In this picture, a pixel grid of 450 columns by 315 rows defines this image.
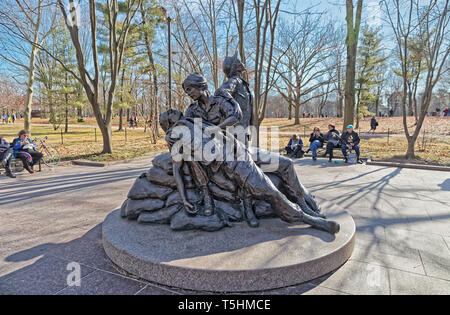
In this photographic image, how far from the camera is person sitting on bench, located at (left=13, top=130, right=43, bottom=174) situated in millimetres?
8656

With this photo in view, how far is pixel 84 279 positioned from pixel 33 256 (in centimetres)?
103

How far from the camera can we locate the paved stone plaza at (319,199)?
266 centimetres

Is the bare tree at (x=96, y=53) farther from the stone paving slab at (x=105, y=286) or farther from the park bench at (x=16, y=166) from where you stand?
the stone paving slab at (x=105, y=286)

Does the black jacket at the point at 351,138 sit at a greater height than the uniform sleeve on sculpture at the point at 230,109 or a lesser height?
lesser

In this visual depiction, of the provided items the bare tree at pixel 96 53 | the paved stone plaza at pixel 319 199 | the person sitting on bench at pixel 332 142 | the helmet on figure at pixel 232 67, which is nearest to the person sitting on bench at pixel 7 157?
the paved stone plaza at pixel 319 199

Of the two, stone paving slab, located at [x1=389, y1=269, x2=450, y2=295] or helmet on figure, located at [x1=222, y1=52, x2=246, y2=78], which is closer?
stone paving slab, located at [x1=389, y1=269, x2=450, y2=295]

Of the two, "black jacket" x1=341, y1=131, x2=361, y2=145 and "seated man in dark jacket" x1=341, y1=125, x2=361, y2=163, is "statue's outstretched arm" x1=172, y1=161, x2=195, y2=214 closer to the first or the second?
"seated man in dark jacket" x1=341, y1=125, x2=361, y2=163

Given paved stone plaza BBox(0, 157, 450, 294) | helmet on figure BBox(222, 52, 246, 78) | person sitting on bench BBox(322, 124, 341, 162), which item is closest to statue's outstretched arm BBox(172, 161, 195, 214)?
paved stone plaza BBox(0, 157, 450, 294)

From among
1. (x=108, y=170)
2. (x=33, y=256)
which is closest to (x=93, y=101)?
(x=108, y=170)

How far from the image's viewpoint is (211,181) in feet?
12.6

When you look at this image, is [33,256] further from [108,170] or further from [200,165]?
[108,170]

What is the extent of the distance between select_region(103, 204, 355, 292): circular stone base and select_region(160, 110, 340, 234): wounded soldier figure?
24cm

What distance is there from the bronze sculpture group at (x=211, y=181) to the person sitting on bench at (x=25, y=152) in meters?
6.91

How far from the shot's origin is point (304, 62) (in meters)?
29.3
